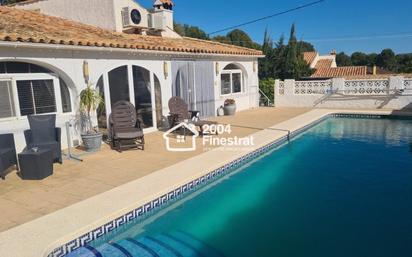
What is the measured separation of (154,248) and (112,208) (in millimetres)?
1078

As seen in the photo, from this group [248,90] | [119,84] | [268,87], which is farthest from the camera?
[268,87]

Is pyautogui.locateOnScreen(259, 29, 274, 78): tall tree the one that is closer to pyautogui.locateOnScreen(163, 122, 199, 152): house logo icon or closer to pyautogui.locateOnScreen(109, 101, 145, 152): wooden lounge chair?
pyautogui.locateOnScreen(163, 122, 199, 152): house logo icon

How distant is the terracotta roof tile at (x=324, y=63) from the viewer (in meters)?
49.5

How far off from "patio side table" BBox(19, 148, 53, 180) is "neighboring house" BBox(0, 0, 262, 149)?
1.91 meters

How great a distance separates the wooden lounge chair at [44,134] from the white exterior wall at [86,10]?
26.1 feet

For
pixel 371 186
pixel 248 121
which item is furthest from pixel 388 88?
pixel 371 186

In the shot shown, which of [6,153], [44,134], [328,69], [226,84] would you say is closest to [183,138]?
[44,134]

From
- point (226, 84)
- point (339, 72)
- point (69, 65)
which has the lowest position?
point (226, 84)

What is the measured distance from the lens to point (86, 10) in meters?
15.9

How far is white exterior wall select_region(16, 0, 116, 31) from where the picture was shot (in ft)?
50.2

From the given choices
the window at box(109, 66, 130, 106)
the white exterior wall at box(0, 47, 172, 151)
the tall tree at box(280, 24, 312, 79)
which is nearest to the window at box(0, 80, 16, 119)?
the white exterior wall at box(0, 47, 172, 151)

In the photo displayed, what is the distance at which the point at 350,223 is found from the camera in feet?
19.3

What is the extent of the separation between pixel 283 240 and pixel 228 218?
1192mm

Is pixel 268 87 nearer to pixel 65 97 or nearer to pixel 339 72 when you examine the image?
pixel 65 97
